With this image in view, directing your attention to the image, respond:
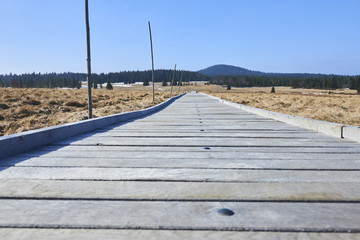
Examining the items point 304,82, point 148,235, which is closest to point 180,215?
point 148,235

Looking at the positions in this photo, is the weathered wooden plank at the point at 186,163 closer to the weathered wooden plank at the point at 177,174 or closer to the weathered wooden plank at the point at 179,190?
the weathered wooden plank at the point at 177,174

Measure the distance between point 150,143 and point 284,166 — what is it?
5.81 ft

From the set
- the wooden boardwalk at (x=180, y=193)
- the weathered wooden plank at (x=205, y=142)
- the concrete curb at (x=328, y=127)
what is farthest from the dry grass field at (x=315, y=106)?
the wooden boardwalk at (x=180, y=193)

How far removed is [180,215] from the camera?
4.90 ft

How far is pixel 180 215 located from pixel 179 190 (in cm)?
36

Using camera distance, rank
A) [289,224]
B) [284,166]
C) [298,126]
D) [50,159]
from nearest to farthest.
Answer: [289,224]
[284,166]
[50,159]
[298,126]

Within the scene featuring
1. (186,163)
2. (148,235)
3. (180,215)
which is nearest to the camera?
(148,235)

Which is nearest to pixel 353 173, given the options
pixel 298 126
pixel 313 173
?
pixel 313 173

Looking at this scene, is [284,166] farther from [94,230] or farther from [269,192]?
[94,230]

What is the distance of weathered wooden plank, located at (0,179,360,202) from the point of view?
174cm

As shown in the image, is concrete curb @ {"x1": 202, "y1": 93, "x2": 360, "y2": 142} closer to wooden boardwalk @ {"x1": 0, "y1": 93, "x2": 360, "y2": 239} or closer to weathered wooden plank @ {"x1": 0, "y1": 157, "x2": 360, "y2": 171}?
wooden boardwalk @ {"x1": 0, "y1": 93, "x2": 360, "y2": 239}

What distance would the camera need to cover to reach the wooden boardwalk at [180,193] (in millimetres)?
1362

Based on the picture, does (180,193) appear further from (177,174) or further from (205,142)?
(205,142)

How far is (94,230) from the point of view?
1.35 metres
